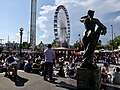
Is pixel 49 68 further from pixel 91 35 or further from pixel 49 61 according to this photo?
pixel 91 35

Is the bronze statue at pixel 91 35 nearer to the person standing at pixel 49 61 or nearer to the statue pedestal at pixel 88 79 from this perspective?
the statue pedestal at pixel 88 79

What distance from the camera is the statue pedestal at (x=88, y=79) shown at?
8.77 metres

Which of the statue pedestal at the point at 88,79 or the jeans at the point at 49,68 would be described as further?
the jeans at the point at 49,68

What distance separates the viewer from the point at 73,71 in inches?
561

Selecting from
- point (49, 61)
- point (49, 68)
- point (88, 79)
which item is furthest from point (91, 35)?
point (49, 68)

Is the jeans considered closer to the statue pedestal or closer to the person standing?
the person standing

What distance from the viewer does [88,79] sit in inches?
348

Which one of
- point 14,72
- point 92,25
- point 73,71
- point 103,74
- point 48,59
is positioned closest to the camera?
point 92,25

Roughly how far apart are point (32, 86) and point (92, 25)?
127 inches

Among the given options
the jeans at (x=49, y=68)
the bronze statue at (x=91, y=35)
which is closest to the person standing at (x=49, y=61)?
the jeans at (x=49, y=68)

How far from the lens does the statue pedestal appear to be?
8.77 meters

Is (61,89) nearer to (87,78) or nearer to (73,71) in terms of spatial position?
(87,78)

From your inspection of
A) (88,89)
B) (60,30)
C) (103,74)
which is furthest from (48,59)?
(60,30)

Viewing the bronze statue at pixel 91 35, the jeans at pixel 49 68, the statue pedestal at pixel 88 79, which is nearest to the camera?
the statue pedestal at pixel 88 79
